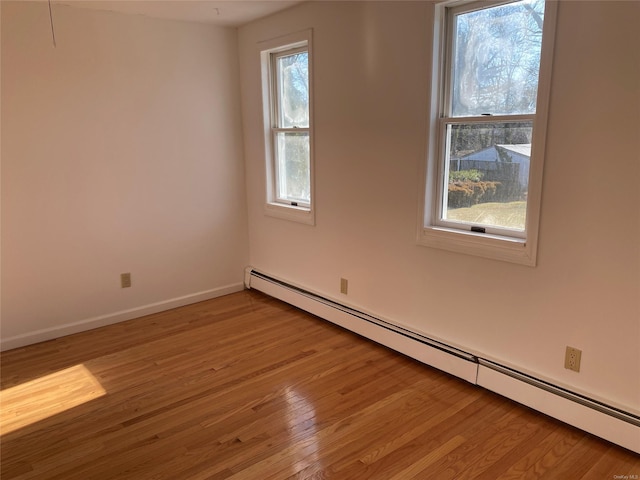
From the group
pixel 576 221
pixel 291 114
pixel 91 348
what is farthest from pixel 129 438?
pixel 291 114

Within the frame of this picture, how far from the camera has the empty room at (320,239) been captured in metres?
2.08

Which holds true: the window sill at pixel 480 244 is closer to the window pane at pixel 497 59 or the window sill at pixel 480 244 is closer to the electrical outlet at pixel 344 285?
the window pane at pixel 497 59

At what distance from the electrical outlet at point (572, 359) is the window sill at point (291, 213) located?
Result: 198 centimetres

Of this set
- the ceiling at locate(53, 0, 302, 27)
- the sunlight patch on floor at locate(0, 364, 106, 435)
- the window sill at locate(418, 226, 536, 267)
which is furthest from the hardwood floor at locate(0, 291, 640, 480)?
the ceiling at locate(53, 0, 302, 27)

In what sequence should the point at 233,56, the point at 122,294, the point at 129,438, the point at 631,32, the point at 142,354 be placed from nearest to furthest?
the point at 631,32, the point at 129,438, the point at 142,354, the point at 122,294, the point at 233,56

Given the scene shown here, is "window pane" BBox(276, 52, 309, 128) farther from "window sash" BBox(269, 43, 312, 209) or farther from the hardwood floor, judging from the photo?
the hardwood floor

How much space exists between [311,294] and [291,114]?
150cm

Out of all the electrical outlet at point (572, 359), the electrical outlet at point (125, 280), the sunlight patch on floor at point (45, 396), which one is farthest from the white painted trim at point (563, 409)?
the electrical outlet at point (125, 280)

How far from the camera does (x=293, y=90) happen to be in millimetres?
3811

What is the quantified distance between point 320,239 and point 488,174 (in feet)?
4.82

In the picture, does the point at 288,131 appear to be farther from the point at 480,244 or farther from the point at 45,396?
the point at 45,396

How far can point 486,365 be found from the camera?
259 cm

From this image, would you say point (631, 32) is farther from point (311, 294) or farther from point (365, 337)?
point (311, 294)

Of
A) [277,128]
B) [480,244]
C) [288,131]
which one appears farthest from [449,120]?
[277,128]
